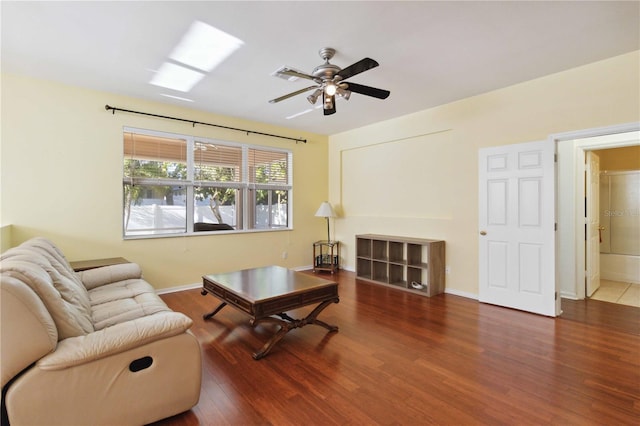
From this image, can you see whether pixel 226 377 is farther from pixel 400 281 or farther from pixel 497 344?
pixel 400 281

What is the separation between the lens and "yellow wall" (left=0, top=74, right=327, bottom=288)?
349 centimetres

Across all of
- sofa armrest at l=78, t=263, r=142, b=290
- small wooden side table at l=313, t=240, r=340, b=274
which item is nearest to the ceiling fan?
sofa armrest at l=78, t=263, r=142, b=290

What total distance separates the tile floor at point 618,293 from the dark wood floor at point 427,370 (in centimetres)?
45

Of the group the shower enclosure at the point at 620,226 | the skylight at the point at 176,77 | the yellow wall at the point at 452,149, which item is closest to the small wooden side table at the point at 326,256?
the yellow wall at the point at 452,149

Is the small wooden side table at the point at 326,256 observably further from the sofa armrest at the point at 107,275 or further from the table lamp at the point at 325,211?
the sofa armrest at the point at 107,275

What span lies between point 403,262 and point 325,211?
1795 mm

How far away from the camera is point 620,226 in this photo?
5.14m

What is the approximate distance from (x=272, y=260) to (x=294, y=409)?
3766 mm

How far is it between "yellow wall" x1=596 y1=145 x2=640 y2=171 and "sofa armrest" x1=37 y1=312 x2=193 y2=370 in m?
6.69

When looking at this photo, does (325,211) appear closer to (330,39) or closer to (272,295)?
(272,295)

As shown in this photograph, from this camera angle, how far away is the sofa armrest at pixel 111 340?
4.95 feet

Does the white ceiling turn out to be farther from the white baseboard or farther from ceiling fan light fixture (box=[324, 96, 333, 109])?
the white baseboard

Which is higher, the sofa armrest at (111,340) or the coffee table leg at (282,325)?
the sofa armrest at (111,340)

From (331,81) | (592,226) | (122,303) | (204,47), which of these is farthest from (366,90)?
(592,226)
